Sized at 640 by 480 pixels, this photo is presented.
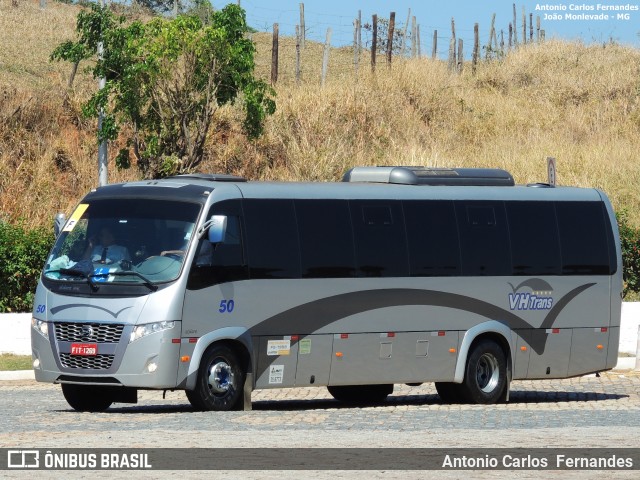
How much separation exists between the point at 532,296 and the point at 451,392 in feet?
5.90

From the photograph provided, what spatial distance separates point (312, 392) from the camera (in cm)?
2288

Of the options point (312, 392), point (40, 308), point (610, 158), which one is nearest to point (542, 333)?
point (312, 392)

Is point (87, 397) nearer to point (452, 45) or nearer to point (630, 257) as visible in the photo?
point (630, 257)

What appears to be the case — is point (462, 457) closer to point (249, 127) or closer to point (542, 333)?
point (542, 333)

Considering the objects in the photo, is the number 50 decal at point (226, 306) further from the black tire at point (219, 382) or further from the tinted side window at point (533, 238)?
the tinted side window at point (533, 238)

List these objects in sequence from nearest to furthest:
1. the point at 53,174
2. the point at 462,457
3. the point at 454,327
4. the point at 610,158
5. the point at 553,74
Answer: the point at 462,457 → the point at 454,327 → the point at 53,174 → the point at 610,158 → the point at 553,74

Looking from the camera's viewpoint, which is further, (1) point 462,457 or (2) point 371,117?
(2) point 371,117

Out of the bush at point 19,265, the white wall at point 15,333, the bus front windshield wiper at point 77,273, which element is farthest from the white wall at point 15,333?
the bus front windshield wiper at point 77,273

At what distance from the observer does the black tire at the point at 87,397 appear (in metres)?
17.8

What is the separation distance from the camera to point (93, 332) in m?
16.6

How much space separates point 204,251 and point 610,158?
3294 cm

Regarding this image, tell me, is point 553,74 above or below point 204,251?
above

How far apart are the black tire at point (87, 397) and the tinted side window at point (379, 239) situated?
12.0 feet

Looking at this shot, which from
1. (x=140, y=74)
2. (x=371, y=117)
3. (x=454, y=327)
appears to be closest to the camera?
(x=454, y=327)
